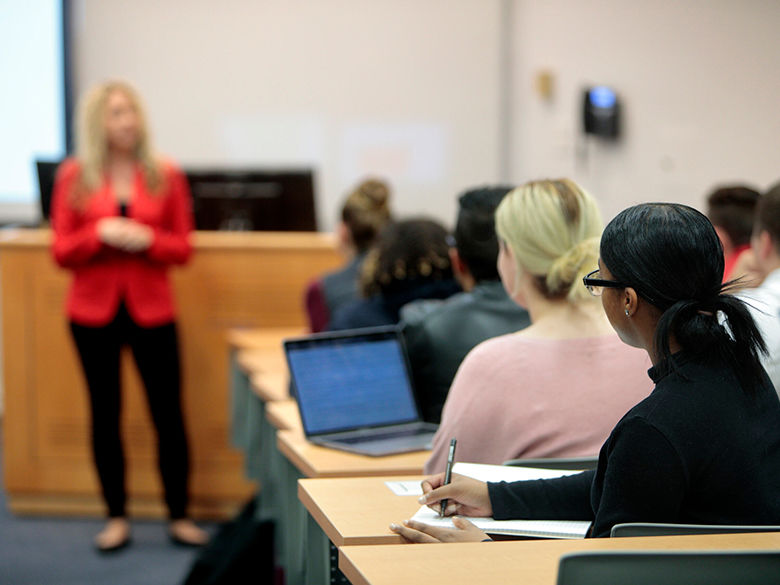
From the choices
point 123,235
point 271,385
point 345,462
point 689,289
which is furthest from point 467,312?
Result: point 123,235

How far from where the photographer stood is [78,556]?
389cm

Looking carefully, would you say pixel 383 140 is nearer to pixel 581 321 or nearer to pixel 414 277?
A: pixel 414 277

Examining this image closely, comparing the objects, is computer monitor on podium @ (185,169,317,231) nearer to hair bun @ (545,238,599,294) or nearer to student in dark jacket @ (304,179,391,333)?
student in dark jacket @ (304,179,391,333)

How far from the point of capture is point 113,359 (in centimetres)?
389

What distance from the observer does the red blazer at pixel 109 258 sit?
381 centimetres

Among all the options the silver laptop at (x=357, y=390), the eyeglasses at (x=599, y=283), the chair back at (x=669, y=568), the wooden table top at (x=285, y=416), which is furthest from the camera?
the wooden table top at (x=285, y=416)

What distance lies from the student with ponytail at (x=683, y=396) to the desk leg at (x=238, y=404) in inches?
101

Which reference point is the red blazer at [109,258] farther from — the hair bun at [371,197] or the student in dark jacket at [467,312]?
the student in dark jacket at [467,312]

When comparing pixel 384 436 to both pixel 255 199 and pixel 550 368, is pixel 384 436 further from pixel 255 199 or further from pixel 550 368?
pixel 255 199

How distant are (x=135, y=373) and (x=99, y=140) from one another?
998 millimetres

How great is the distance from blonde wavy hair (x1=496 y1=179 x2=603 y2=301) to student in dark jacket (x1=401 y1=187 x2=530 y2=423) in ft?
1.28

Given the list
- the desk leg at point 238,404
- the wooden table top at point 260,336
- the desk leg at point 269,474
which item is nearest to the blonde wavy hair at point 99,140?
the wooden table top at point 260,336

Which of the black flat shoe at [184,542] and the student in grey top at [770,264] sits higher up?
the student in grey top at [770,264]

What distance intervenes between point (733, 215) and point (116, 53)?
161 inches
